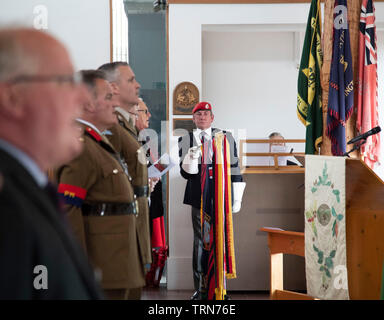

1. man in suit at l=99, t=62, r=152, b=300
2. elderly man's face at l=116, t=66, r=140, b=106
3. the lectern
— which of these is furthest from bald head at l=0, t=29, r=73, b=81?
the lectern

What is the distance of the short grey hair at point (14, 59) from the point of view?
0.76 meters

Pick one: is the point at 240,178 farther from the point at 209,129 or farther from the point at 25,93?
the point at 25,93

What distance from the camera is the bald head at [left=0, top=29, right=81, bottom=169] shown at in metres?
0.75

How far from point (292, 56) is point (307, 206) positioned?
4.58 m

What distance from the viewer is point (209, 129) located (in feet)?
14.2

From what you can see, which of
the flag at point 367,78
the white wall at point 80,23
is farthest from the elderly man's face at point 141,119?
the white wall at point 80,23

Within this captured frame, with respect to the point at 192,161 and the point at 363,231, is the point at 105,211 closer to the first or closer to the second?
the point at 363,231

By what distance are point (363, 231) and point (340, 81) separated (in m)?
1.21

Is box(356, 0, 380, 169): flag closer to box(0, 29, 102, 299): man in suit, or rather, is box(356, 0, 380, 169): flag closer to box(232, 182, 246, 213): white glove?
box(232, 182, 246, 213): white glove

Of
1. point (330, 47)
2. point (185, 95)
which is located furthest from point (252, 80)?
point (330, 47)

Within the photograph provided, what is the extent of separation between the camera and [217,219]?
155 inches

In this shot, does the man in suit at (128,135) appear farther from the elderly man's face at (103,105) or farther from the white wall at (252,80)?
the white wall at (252,80)
